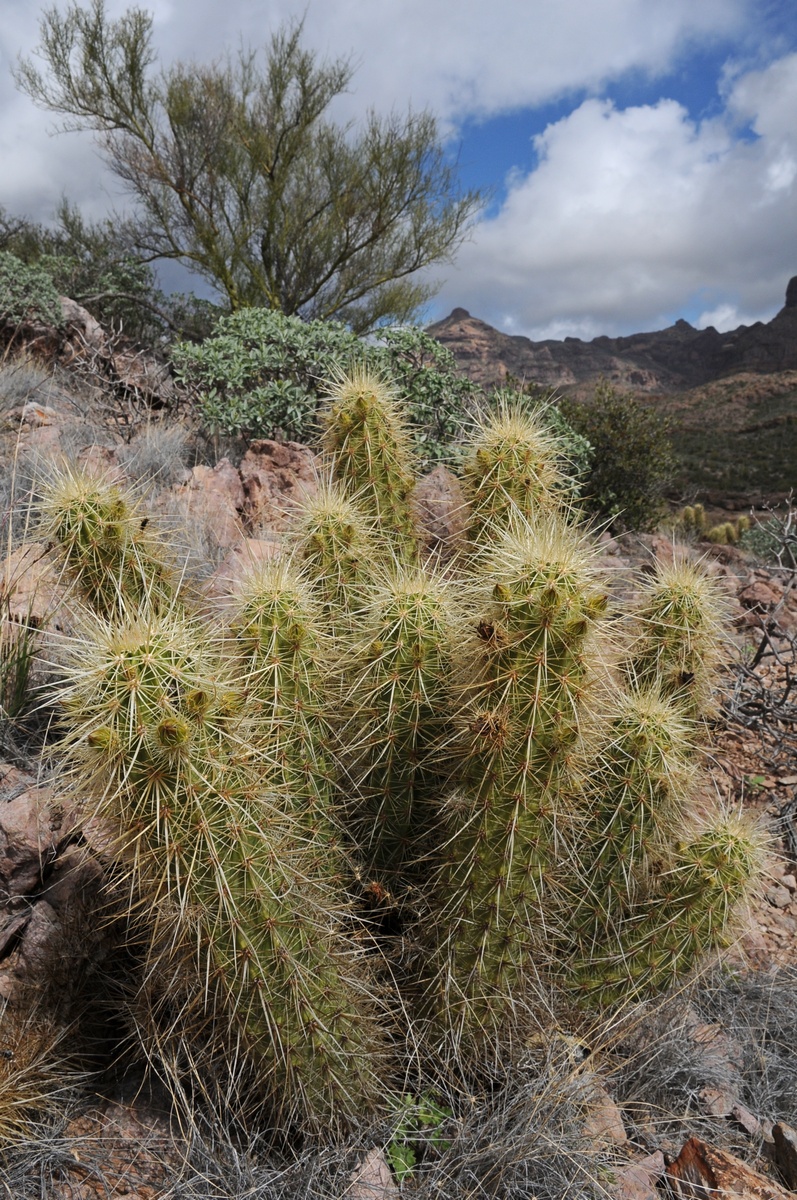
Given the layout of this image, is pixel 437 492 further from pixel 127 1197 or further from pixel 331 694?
pixel 127 1197

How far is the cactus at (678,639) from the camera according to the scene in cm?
316

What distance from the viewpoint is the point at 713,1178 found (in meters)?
2.12

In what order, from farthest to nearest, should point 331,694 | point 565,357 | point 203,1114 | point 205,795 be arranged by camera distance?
point 565,357 → point 331,694 → point 203,1114 → point 205,795

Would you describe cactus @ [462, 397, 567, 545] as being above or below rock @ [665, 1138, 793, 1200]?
above

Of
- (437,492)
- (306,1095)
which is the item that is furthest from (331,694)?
(437,492)

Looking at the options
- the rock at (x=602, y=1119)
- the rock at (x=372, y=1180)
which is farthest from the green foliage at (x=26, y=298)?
the rock at (x=602, y=1119)

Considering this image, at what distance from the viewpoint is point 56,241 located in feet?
52.0

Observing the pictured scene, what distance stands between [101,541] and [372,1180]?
2.13 metres

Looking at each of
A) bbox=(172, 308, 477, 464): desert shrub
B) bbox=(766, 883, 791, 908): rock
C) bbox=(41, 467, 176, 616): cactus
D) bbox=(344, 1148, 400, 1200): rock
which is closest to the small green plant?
bbox=(344, 1148, 400, 1200): rock

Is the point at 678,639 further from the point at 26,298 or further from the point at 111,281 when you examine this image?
the point at 111,281

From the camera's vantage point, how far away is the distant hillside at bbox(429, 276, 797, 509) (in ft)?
96.0

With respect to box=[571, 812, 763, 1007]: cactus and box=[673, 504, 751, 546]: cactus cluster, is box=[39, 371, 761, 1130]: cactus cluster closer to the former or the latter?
box=[571, 812, 763, 1007]: cactus

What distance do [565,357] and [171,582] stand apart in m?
96.1

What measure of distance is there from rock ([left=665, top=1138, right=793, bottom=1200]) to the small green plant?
0.65 metres
